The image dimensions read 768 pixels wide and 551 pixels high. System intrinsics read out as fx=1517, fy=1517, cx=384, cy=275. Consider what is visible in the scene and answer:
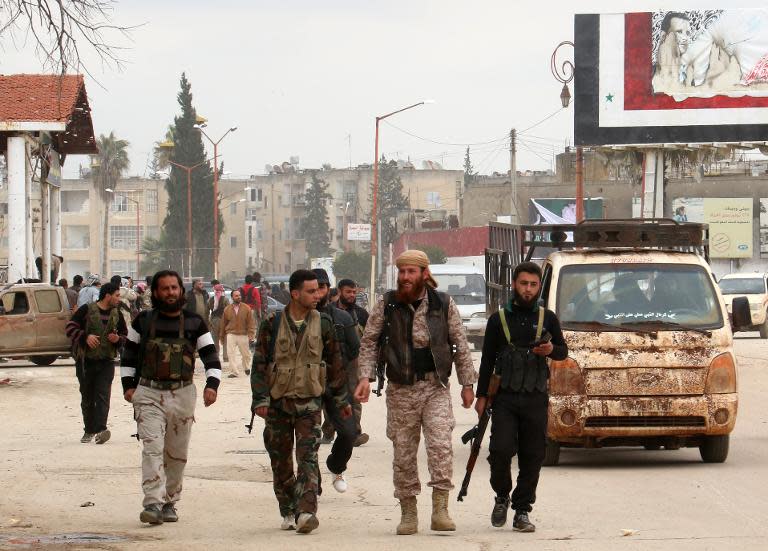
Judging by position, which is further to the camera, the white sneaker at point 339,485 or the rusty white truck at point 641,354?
the rusty white truck at point 641,354

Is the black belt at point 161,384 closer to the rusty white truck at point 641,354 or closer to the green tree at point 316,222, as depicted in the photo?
the rusty white truck at point 641,354

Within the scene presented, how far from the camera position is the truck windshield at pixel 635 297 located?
13250mm

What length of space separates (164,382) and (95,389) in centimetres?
593

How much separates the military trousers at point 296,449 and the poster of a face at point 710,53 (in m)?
34.7

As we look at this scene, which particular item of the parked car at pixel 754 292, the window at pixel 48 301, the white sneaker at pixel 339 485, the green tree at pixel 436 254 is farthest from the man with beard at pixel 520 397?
the green tree at pixel 436 254

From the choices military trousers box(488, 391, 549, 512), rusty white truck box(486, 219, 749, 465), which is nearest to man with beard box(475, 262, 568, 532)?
military trousers box(488, 391, 549, 512)

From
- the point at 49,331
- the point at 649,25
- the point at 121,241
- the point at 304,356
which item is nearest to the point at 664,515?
the point at 304,356

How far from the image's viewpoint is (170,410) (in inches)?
395

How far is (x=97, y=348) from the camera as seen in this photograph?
15398 millimetres

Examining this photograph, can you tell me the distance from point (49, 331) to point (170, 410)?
20341 millimetres

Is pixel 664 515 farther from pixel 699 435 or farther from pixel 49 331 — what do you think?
pixel 49 331

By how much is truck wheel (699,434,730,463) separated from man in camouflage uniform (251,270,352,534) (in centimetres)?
462

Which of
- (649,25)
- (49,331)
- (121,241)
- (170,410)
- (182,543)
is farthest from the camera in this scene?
(121,241)

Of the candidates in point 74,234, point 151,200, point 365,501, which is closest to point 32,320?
point 365,501
